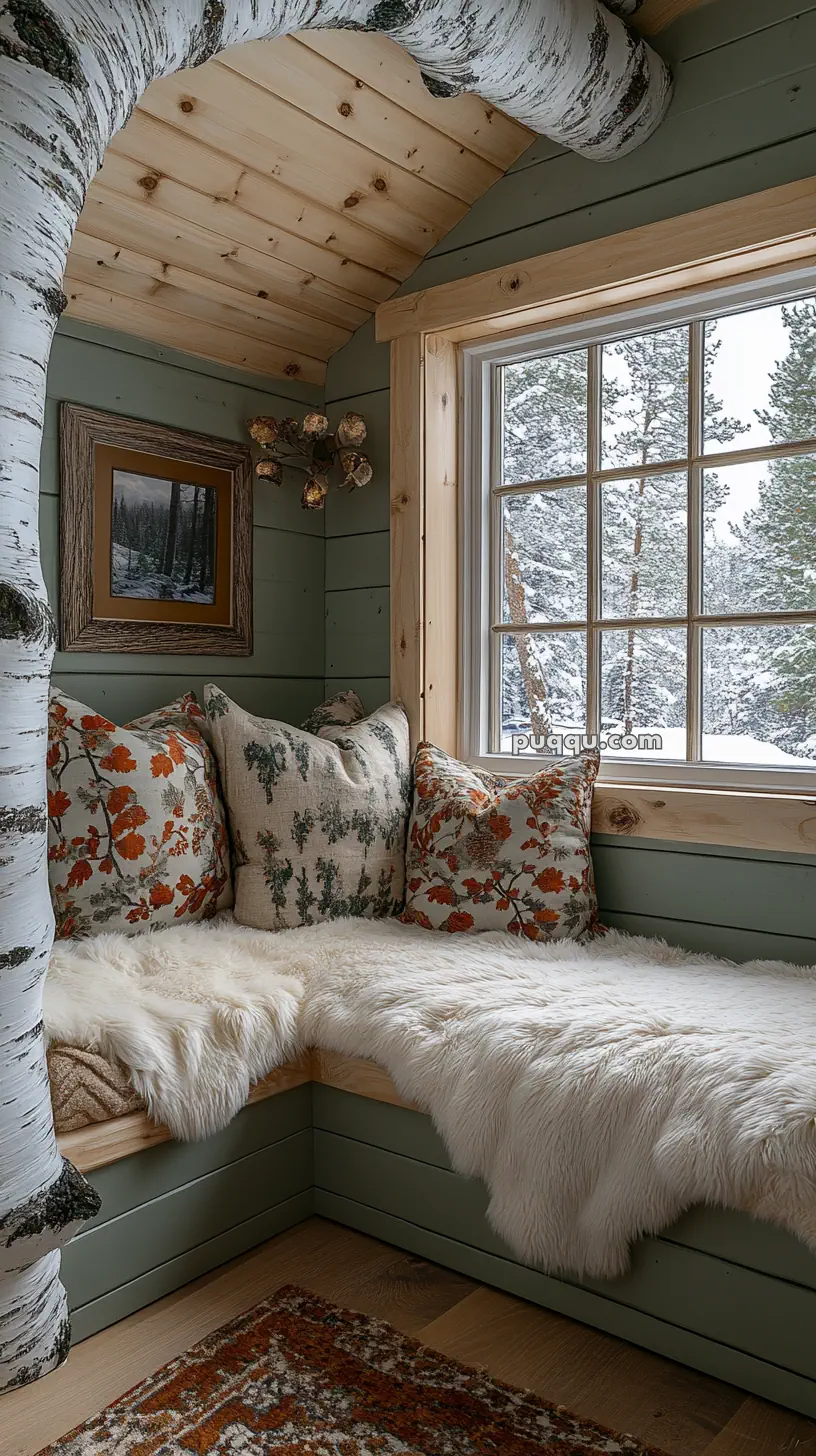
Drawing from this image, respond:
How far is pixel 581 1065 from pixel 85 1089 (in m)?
0.76

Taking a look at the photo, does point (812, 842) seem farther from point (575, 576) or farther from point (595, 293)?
point (595, 293)

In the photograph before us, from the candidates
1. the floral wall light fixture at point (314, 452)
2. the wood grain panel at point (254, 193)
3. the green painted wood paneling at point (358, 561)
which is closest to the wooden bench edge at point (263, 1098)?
the green painted wood paneling at point (358, 561)

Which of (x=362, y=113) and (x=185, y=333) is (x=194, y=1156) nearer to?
(x=185, y=333)

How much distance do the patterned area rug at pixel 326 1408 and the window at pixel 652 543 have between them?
125 cm

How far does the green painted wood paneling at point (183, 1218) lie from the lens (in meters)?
1.60

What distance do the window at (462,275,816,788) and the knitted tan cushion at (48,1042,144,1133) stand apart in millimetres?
1289

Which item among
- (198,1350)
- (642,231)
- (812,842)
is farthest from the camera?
(642,231)

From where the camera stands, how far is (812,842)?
2012 millimetres

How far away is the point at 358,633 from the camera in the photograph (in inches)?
111

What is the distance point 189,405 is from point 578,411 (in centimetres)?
96

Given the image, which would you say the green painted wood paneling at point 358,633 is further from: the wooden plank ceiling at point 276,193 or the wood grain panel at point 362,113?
the wood grain panel at point 362,113

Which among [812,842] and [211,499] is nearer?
[812,842]

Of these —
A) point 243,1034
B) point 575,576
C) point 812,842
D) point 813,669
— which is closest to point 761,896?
point 812,842

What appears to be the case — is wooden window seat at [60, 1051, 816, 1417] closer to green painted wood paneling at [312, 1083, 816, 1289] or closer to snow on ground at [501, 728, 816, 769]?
green painted wood paneling at [312, 1083, 816, 1289]
